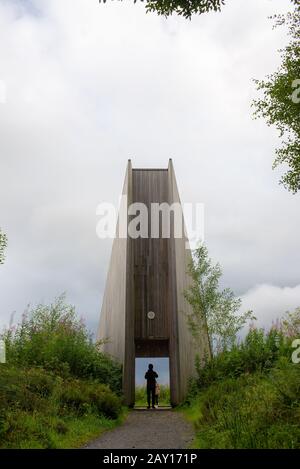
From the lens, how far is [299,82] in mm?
12445

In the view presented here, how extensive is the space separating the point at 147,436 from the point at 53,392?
7.02ft

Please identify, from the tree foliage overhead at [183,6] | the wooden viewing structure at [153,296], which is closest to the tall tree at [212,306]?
the wooden viewing structure at [153,296]

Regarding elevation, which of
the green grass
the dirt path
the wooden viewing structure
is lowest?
the dirt path

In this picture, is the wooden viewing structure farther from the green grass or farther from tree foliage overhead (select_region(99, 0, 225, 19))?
tree foliage overhead (select_region(99, 0, 225, 19))

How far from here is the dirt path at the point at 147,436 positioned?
284 inches

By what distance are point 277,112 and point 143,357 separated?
51.5 feet

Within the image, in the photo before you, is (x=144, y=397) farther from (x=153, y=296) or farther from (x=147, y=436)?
(x=147, y=436)

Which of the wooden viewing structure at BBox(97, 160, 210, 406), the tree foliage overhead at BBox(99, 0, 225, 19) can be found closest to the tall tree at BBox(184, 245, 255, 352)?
the wooden viewing structure at BBox(97, 160, 210, 406)

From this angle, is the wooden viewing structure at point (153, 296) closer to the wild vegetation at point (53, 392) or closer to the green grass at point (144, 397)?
the wild vegetation at point (53, 392)

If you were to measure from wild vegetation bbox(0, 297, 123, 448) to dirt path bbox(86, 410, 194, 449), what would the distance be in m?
0.33

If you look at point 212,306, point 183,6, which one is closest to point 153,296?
point 212,306

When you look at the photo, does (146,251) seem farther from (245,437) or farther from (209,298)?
(245,437)

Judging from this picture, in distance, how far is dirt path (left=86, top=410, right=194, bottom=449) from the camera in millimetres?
7211

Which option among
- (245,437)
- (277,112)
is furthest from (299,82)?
(245,437)
